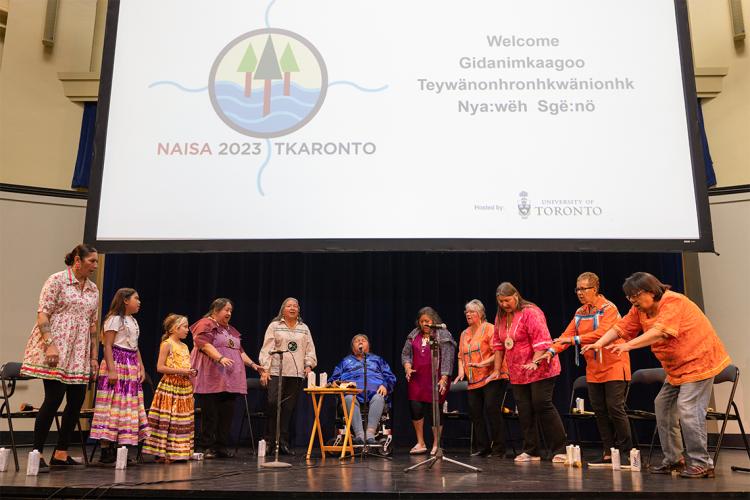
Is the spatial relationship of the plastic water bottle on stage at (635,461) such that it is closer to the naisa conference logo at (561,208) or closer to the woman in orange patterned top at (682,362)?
the woman in orange patterned top at (682,362)

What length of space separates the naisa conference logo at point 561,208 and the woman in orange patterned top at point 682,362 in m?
1.50

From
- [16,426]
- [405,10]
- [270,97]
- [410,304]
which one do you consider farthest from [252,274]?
[405,10]

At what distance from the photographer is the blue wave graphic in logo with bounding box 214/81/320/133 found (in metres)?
5.94

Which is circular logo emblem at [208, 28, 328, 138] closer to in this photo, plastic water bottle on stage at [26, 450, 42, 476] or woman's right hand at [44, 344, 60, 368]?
woman's right hand at [44, 344, 60, 368]

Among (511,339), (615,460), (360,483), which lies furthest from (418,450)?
(360,483)

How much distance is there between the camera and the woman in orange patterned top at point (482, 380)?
5.47 m

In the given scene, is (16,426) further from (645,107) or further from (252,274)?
(645,107)

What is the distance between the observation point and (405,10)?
611cm

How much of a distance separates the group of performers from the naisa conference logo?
0.85 meters

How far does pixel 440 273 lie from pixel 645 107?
2.83 metres

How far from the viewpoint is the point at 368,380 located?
20.3 ft

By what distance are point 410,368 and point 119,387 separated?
2.48m

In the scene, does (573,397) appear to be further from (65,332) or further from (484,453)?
(65,332)

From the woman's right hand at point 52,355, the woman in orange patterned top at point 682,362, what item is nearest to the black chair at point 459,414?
the woman in orange patterned top at point 682,362
